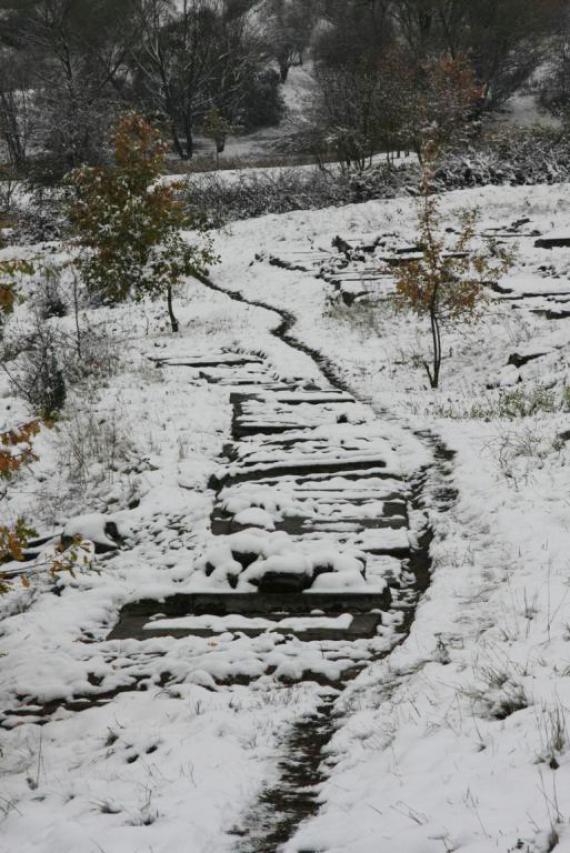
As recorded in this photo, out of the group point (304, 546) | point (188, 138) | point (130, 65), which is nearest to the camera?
point (304, 546)

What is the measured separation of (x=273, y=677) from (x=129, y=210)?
35.4ft

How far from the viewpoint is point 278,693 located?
3.51 m

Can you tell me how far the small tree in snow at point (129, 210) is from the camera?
1250cm

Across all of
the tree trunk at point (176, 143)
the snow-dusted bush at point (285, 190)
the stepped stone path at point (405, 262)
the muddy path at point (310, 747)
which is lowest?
the muddy path at point (310, 747)

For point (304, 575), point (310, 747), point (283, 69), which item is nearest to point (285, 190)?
point (304, 575)

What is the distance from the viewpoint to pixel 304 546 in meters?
4.78

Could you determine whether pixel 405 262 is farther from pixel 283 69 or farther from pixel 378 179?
pixel 283 69

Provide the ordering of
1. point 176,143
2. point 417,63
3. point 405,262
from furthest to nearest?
point 176,143
point 417,63
point 405,262

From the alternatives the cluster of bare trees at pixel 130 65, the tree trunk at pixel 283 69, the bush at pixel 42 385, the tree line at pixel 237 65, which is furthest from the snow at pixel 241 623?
the tree trunk at pixel 283 69

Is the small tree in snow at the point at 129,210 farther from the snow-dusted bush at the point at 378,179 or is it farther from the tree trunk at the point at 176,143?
the tree trunk at the point at 176,143

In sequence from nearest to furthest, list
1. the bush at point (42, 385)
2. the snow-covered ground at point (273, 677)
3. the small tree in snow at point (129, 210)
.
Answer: the snow-covered ground at point (273, 677), the bush at point (42, 385), the small tree in snow at point (129, 210)

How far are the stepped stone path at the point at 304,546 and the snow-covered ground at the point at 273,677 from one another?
0.16 m

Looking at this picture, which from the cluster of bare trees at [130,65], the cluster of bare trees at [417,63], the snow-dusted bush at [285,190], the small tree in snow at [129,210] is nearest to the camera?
the small tree in snow at [129,210]

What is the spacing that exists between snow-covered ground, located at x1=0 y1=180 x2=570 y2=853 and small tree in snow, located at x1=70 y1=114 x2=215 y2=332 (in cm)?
530
